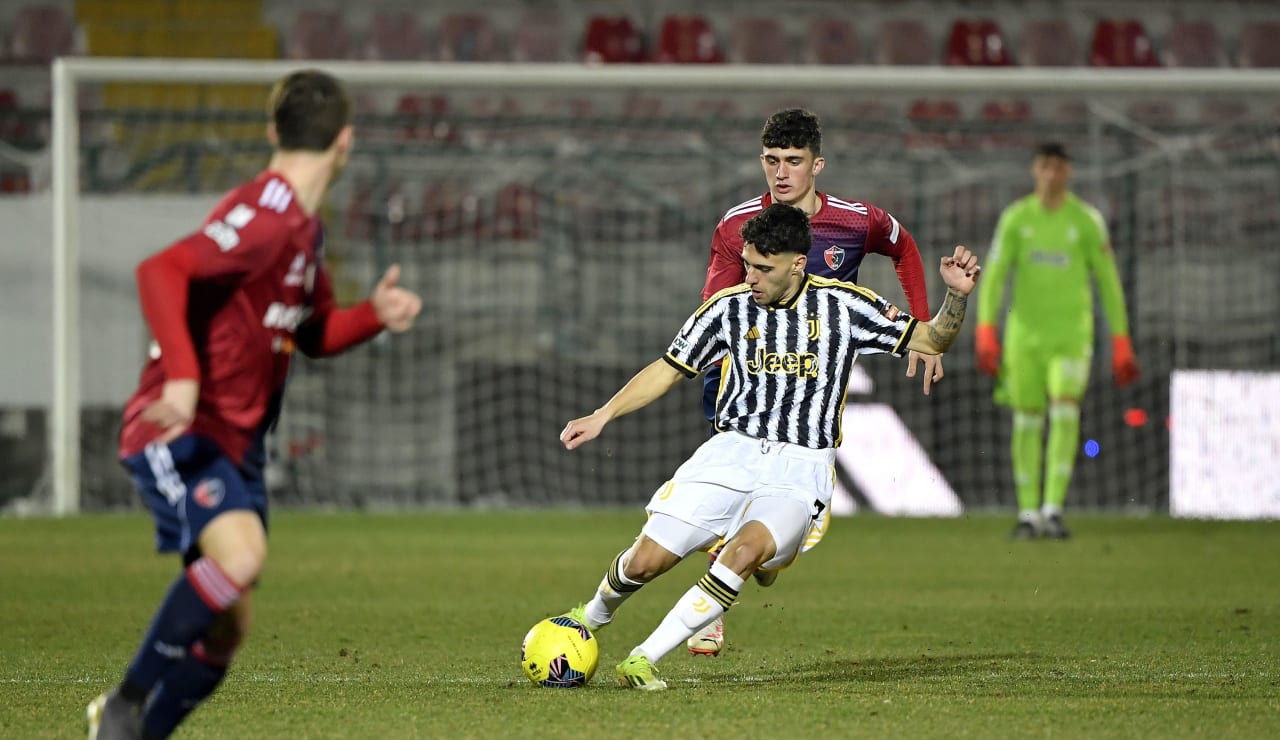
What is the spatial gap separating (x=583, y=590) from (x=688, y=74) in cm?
494

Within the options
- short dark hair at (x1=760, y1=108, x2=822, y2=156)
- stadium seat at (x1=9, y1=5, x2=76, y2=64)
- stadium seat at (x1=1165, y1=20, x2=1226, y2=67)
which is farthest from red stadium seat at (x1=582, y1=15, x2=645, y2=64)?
short dark hair at (x1=760, y1=108, x2=822, y2=156)

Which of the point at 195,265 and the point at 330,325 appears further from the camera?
the point at 330,325

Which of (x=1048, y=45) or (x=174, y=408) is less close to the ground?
(x=1048, y=45)

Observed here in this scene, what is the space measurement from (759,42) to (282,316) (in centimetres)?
1578

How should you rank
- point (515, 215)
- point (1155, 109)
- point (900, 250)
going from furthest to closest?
point (1155, 109) < point (515, 215) < point (900, 250)

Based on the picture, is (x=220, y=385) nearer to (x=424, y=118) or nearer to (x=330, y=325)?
(x=330, y=325)

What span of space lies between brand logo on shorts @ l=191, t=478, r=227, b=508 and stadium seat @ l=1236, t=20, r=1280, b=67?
57.0 feet

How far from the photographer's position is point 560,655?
5.04 metres

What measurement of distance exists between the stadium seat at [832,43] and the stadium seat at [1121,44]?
263 cm

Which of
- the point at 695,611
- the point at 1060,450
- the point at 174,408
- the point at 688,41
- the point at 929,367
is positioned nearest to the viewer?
the point at 174,408

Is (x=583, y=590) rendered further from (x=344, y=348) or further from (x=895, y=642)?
(x=344, y=348)

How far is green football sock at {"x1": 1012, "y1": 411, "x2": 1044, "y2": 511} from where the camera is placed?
10703 millimetres

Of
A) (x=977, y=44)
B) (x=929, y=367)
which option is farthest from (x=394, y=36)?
(x=929, y=367)

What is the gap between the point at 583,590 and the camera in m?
8.10
